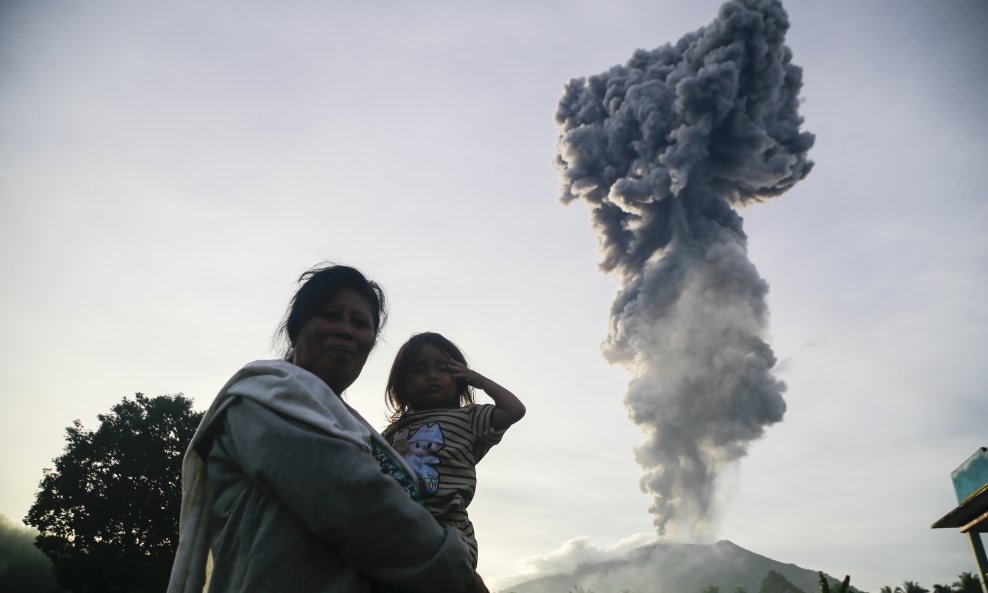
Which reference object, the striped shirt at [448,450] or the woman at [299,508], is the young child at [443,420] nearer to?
the striped shirt at [448,450]

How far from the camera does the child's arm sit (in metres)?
2.61

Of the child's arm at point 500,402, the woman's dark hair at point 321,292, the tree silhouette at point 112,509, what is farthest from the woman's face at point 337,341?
the tree silhouette at point 112,509

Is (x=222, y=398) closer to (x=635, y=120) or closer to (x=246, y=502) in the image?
(x=246, y=502)

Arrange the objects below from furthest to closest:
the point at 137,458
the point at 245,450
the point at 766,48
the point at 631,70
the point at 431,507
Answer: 1. the point at 631,70
2. the point at 766,48
3. the point at 137,458
4. the point at 431,507
5. the point at 245,450

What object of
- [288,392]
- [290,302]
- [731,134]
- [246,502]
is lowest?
[246,502]

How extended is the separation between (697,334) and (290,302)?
109 ft

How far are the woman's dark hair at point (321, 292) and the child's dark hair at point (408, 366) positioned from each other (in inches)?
35.6

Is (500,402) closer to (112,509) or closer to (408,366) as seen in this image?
(408,366)

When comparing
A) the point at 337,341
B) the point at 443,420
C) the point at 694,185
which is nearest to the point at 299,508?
the point at 337,341

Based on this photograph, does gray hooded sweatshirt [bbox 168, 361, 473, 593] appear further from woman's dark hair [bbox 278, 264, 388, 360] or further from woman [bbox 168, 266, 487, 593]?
woman's dark hair [bbox 278, 264, 388, 360]

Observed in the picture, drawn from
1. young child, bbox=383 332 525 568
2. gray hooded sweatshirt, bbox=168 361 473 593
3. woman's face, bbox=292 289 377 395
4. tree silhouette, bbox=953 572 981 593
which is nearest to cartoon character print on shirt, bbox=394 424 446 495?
young child, bbox=383 332 525 568

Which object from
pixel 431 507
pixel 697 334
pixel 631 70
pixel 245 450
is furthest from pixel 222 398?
pixel 631 70

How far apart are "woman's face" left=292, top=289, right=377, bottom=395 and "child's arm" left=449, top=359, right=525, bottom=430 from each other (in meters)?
0.83

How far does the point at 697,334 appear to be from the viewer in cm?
3256
